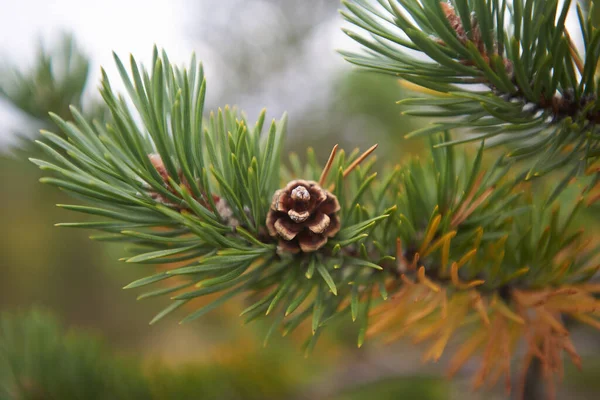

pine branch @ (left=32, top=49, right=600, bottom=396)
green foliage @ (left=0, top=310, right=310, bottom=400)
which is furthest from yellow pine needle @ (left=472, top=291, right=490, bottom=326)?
green foliage @ (left=0, top=310, right=310, bottom=400)

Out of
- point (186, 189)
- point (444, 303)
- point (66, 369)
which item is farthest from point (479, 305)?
point (66, 369)

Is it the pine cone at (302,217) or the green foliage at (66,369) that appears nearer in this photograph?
the pine cone at (302,217)

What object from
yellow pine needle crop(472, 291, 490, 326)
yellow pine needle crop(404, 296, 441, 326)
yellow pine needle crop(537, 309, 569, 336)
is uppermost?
yellow pine needle crop(404, 296, 441, 326)

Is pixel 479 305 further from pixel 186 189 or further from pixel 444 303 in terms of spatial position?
pixel 186 189

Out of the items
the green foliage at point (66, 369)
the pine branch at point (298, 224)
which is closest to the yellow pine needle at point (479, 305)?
the pine branch at point (298, 224)

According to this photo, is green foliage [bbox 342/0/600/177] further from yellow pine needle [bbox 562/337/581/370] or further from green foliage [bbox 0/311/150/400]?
green foliage [bbox 0/311/150/400]

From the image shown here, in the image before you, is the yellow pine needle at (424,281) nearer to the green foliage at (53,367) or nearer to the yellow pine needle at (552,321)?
the yellow pine needle at (552,321)

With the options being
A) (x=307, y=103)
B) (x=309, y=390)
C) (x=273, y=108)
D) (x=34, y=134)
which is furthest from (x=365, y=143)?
(x=273, y=108)
